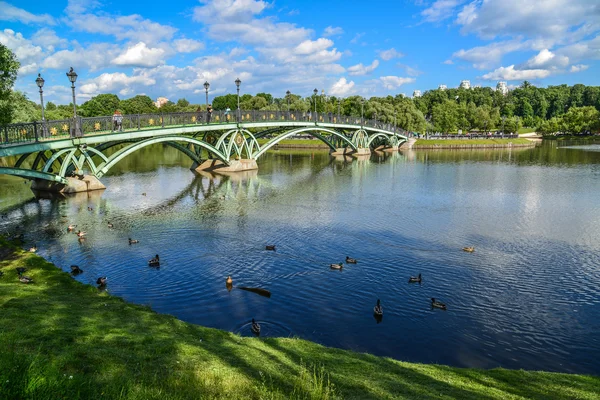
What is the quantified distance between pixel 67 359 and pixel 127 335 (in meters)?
2.39

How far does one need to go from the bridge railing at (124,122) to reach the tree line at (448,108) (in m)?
26.2

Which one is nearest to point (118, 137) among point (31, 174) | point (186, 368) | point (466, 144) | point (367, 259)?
point (31, 174)

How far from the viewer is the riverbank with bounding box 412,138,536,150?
4348 inches

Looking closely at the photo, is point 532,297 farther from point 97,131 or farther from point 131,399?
point 97,131

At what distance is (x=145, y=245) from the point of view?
2483 cm

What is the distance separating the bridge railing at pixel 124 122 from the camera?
3334cm

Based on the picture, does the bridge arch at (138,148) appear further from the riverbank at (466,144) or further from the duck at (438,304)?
the riverbank at (466,144)

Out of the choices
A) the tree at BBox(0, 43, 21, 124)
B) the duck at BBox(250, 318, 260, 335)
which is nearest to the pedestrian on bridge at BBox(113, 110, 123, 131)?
the tree at BBox(0, 43, 21, 124)

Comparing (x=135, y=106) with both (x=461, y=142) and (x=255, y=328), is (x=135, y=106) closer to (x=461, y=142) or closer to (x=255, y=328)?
(x=461, y=142)

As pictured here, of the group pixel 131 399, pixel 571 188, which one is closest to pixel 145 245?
pixel 131 399

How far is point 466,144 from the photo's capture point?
111562mm

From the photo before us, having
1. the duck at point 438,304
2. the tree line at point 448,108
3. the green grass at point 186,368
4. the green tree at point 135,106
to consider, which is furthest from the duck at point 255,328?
the green tree at point 135,106

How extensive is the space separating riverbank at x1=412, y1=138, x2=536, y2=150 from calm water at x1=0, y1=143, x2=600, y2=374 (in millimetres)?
67113

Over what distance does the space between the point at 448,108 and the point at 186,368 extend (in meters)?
141
